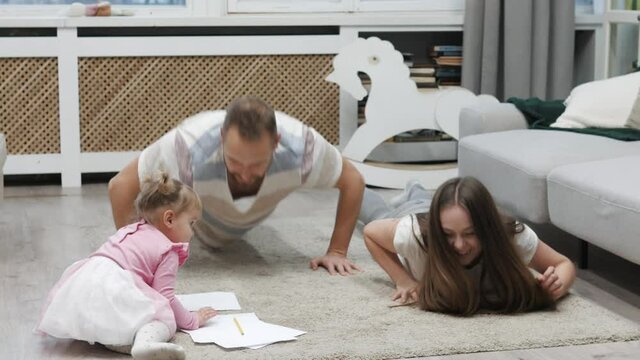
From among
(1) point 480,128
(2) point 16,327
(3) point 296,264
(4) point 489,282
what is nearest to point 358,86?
(1) point 480,128

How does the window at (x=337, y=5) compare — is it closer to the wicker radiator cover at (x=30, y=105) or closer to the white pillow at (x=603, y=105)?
the wicker radiator cover at (x=30, y=105)

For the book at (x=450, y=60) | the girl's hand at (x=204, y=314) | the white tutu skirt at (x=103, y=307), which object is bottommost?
the girl's hand at (x=204, y=314)

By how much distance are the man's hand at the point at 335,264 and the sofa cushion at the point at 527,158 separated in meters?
0.56

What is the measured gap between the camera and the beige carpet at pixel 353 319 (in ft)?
8.04

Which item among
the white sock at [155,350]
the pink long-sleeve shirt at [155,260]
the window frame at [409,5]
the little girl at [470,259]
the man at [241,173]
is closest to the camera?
the white sock at [155,350]

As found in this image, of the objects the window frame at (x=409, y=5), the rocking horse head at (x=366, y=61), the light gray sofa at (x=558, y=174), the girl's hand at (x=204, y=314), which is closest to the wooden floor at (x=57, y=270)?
the light gray sofa at (x=558, y=174)

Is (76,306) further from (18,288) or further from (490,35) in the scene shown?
(490,35)

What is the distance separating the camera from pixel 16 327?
2.63 meters

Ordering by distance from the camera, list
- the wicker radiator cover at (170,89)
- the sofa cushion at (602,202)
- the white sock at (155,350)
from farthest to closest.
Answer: the wicker radiator cover at (170,89), the sofa cushion at (602,202), the white sock at (155,350)

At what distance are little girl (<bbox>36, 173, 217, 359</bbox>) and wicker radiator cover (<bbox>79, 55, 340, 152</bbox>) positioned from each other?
86.7 inches

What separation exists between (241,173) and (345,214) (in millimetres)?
424

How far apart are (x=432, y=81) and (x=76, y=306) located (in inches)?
114

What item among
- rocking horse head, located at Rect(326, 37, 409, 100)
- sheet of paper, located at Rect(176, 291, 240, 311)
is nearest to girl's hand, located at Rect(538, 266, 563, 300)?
sheet of paper, located at Rect(176, 291, 240, 311)

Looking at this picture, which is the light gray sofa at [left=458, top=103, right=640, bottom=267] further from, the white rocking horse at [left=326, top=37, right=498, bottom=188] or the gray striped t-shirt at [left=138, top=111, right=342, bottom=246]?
the white rocking horse at [left=326, top=37, right=498, bottom=188]
